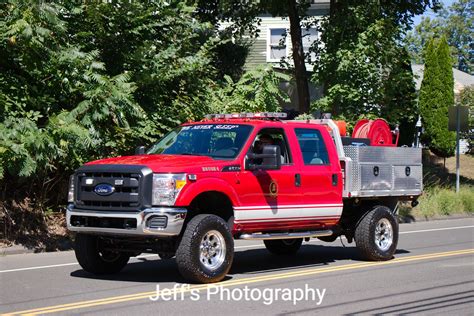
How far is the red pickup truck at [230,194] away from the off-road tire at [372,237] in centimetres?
2

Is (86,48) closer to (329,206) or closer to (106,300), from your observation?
(329,206)

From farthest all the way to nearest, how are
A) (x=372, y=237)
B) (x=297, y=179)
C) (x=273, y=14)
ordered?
(x=273, y=14) → (x=372, y=237) → (x=297, y=179)

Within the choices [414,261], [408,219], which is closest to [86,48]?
[414,261]

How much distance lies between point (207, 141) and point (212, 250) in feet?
6.01

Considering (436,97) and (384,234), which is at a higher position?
(436,97)

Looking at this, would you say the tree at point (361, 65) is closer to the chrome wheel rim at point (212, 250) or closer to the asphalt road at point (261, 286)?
the asphalt road at point (261, 286)

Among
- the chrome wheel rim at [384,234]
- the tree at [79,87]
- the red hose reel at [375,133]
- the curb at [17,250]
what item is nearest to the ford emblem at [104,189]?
the tree at [79,87]

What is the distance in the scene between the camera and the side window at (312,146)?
12094mm

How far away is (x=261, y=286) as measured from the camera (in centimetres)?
1019

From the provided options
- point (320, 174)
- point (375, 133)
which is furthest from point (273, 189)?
point (375, 133)

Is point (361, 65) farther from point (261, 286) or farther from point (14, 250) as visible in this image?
point (261, 286)

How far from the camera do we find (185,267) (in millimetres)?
9883

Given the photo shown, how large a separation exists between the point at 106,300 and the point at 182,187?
5.64ft

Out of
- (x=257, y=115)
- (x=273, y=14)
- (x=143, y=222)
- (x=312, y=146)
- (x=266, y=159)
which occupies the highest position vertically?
(x=273, y=14)
